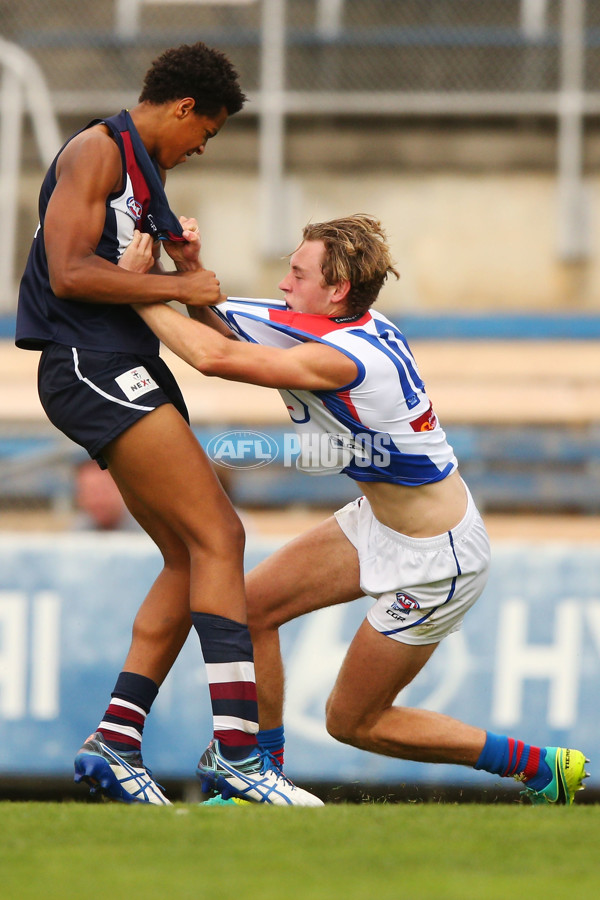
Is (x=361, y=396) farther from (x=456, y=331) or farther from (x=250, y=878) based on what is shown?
(x=456, y=331)

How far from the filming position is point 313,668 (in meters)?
5.97

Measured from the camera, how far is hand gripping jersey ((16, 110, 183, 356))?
353 centimetres

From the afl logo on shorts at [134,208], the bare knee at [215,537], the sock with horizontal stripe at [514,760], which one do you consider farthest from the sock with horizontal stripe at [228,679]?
the afl logo on shorts at [134,208]

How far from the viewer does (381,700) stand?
4012 millimetres

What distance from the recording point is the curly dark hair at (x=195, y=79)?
3568 mm

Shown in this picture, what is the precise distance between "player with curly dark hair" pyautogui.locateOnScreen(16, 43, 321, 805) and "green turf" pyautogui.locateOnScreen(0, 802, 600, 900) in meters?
0.30

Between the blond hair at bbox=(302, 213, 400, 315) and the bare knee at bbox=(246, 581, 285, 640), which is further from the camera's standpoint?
the bare knee at bbox=(246, 581, 285, 640)

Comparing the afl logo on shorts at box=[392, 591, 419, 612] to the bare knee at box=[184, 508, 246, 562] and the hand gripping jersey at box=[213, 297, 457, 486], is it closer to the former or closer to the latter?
the hand gripping jersey at box=[213, 297, 457, 486]

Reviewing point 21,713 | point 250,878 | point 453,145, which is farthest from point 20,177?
point 250,878

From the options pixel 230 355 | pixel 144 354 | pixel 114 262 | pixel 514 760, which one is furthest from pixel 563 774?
pixel 114 262

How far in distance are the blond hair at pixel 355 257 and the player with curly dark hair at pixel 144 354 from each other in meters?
0.38

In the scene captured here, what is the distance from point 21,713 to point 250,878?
3698 mm

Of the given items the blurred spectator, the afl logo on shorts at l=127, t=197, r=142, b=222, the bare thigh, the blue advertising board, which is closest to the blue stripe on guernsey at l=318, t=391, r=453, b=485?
the bare thigh

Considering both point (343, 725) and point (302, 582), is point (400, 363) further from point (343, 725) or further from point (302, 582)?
point (343, 725)
